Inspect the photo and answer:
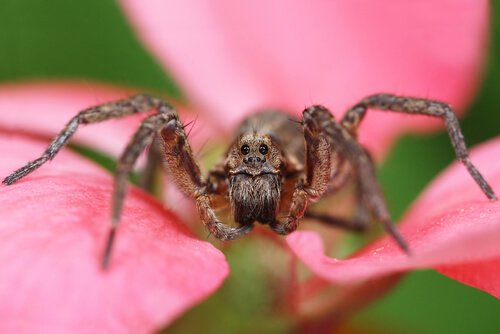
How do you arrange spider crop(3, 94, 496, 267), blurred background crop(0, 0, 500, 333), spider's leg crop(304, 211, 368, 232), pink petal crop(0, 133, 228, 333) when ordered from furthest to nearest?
blurred background crop(0, 0, 500, 333) → spider's leg crop(304, 211, 368, 232) → spider crop(3, 94, 496, 267) → pink petal crop(0, 133, 228, 333)

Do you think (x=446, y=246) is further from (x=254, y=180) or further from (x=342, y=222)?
(x=342, y=222)

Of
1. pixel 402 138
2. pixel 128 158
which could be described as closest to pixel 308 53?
pixel 402 138

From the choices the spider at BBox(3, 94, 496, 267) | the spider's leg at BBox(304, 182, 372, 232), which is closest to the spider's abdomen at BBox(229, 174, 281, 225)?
the spider at BBox(3, 94, 496, 267)

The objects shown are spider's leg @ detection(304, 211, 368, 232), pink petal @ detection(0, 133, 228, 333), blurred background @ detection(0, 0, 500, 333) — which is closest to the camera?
pink petal @ detection(0, 133, 228, 333)

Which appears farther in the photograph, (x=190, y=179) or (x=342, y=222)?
(x=342, y=222)

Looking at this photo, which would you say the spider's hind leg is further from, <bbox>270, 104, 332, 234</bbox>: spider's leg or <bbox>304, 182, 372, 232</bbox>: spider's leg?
<bbox>304, 182, 372, 232</bbox>: spider's leg

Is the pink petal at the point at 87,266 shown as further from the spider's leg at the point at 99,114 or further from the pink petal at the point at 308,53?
the pink petal at the point at 308,53
